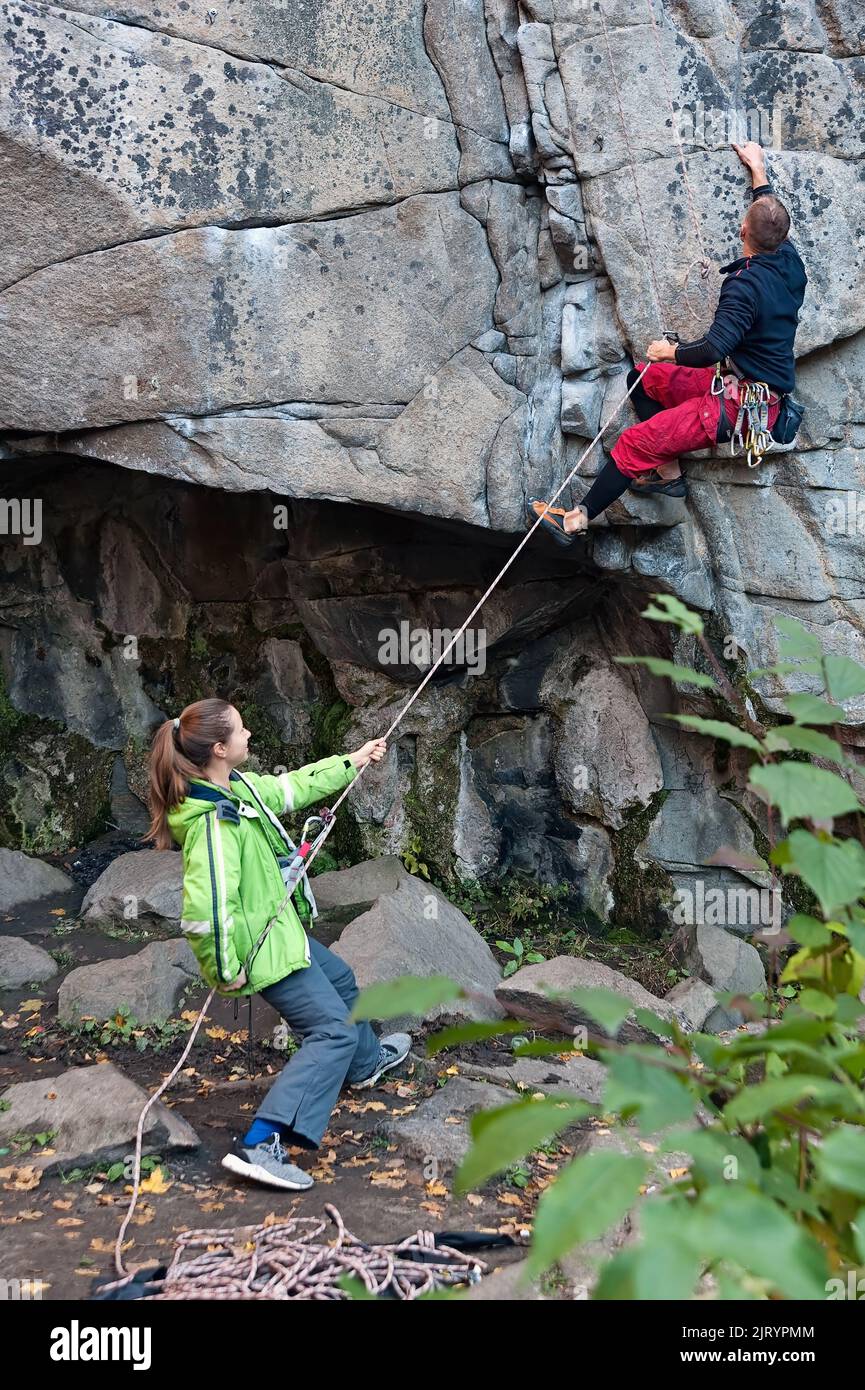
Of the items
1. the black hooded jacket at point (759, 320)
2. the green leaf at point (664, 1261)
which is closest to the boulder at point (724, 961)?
the black hooded jacket at point (759, 320)

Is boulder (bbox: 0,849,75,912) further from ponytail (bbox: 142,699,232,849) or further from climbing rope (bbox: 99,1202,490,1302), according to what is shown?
climbing rope (bbox: 99,1202,490,1302)

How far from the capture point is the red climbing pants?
532cm

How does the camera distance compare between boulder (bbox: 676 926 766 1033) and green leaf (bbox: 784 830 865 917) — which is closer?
green leaf (bbox: 784 830 865 917)

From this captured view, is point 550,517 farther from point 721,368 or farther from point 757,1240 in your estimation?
point 757,1240

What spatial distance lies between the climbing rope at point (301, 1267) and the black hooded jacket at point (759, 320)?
3.74 metres

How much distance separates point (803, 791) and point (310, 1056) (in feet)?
8.83

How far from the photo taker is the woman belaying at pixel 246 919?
3.83 metres

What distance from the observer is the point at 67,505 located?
7859 millimetres

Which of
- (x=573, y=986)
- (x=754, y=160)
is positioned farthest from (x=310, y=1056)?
(x=754, y=160)

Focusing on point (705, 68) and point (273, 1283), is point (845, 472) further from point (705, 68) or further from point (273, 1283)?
point (273, 1283)

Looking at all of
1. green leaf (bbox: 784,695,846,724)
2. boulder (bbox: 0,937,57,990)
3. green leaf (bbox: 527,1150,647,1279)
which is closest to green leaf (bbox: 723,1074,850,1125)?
green leaf (bbox: 527,1150,647,1279)

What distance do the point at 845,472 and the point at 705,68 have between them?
2019 mm

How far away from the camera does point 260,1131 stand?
3.90m

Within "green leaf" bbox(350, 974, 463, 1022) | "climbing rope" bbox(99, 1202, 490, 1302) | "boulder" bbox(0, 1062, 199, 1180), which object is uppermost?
"green leaf" bbox(350, 974, 463, 1022)
